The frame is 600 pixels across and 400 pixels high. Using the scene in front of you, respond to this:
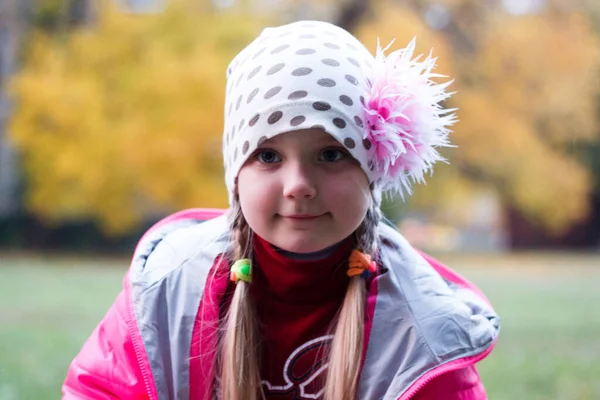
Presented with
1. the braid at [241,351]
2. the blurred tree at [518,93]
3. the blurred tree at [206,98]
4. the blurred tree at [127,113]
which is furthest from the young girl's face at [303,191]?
the blurred tree at [518,93]

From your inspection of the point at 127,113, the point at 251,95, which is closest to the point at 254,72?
the point at 251,95

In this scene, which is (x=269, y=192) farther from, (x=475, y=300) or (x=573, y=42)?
(x=573, y=42)

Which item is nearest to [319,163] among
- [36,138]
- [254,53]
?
[254,53]

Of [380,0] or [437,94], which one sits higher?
[380,0]

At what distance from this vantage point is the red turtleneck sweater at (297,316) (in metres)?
1.00

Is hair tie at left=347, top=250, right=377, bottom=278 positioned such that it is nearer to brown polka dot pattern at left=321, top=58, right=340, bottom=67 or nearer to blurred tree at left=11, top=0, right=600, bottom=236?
brown polka dot pattern at left=321, top=58, right=340, bottom=67

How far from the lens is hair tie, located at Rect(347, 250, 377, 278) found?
0.99 m

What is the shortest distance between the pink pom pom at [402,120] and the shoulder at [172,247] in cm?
25

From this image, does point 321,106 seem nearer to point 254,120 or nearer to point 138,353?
point 254,120

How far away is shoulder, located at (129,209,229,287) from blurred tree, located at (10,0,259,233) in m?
5.62

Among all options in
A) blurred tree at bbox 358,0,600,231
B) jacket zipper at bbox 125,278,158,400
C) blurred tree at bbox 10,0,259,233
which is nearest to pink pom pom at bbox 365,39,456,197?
jacket zipper at bbox 125,278,158,400

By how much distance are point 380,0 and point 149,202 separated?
10.1ft

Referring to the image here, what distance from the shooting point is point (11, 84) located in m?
7.37

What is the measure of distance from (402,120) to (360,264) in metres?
0.19
